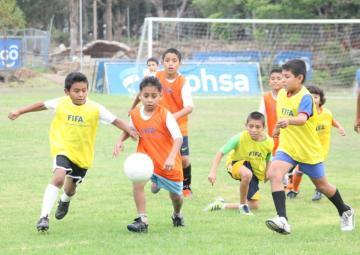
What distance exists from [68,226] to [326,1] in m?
33.5

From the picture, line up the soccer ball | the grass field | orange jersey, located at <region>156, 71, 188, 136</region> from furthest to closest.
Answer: orange jersey, located at <region>156, 71, 188, 136</region> < the soccer ball < the grass field

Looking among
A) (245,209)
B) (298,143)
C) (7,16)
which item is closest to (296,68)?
(298,143)

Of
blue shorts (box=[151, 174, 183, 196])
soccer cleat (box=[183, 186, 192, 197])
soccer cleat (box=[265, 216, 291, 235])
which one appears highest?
blue shorts (box=[151, 174, 183, 196])

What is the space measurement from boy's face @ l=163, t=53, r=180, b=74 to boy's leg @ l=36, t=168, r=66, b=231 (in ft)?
8.56

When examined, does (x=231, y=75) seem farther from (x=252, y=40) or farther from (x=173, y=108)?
(x=173, y=108)

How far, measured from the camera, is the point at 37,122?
20.5 metres

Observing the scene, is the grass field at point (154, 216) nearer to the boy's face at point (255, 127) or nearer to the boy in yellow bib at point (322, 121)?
the boy in yellow bib at point (322, 121)

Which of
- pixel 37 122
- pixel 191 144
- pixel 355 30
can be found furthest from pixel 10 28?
pixel 191 144

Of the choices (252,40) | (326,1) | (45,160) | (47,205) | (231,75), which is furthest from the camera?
(326,1)

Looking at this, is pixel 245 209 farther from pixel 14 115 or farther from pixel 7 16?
pixel 7 16

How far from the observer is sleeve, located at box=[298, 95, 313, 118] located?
7848 millimetres

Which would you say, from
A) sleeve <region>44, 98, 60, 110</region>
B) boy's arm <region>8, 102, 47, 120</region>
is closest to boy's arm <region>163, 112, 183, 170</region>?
sleeve <region>44, 98, 60, 110</region>

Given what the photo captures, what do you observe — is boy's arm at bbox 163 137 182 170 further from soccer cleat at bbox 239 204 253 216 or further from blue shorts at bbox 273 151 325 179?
soccer cleat at bbox 239 204 253 216

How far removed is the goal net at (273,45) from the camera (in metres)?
33.3
